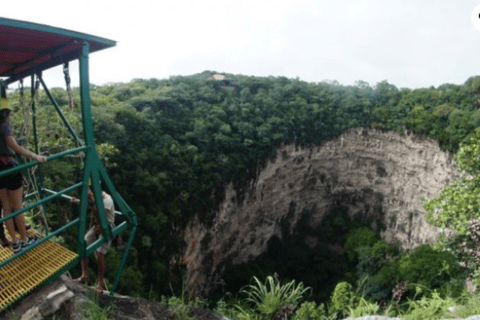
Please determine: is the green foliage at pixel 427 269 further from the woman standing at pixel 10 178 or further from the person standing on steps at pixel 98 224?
the woman standing at pixel 10 178

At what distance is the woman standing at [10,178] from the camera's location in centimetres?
418

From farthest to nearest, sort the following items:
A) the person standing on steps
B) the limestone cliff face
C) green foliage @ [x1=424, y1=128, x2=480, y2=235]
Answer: the limestone cliff face → green foliage @ [x1=424, y1=128, x2=480, y2=235] → the person standing on steps

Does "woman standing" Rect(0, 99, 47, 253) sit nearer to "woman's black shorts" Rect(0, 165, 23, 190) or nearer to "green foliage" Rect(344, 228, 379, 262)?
"woman's black shorts" Rect(0, 165, 23, 190)

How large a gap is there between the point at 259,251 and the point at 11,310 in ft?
71.3

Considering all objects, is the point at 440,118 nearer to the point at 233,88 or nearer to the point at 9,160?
the point at 233,88

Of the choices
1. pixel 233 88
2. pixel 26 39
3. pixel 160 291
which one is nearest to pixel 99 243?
pixel 26 39

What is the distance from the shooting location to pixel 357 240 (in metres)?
25.8

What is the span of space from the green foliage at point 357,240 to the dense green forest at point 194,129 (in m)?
7.40

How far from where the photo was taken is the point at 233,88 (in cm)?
2667

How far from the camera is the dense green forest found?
14038mm

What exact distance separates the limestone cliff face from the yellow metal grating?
14.7 meters

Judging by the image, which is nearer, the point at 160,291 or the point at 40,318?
the point at 40,318

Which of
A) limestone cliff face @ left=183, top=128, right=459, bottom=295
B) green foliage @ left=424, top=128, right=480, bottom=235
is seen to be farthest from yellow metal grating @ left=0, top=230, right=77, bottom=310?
limestone cliff face @ left=183, top=128, right=459, bottom=295

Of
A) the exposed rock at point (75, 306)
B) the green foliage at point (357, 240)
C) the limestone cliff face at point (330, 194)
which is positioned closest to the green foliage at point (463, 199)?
the exposed rock at point (75, 306)
